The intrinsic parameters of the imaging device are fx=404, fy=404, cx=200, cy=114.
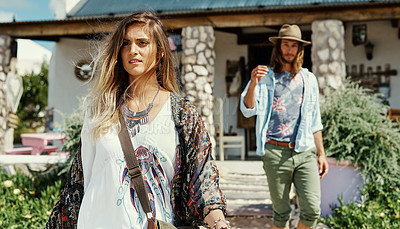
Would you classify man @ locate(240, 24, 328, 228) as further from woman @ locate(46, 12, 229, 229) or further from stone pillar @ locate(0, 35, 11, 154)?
stone pillar @ locate(0, 35, 11, 154)

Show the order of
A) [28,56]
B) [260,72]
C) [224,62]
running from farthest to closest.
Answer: [28,56], [224,62], [260,72]

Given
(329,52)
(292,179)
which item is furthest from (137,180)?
(329,52)

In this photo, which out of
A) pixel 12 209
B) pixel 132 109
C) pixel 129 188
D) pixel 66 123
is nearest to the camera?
pixel 129 188

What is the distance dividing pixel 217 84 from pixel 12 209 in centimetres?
621

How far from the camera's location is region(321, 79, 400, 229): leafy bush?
4066 millimetres

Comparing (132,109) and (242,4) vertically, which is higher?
(242,4)

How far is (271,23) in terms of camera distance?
7285 millimetres

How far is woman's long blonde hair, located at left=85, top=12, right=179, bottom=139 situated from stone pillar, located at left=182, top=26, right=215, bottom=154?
5795mm

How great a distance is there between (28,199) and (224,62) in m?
6.07

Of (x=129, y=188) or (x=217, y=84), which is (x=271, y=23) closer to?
(x=217, y=84)

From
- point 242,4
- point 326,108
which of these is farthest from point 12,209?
point 242,4

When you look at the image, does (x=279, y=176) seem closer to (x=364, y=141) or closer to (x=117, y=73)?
(x=364, y=141)

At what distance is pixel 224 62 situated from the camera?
9625 millimetres

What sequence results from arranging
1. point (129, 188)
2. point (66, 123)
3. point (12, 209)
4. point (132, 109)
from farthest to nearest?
point (66, 123) → point (12, 209) → point (132, 109) → point (129, 188)
